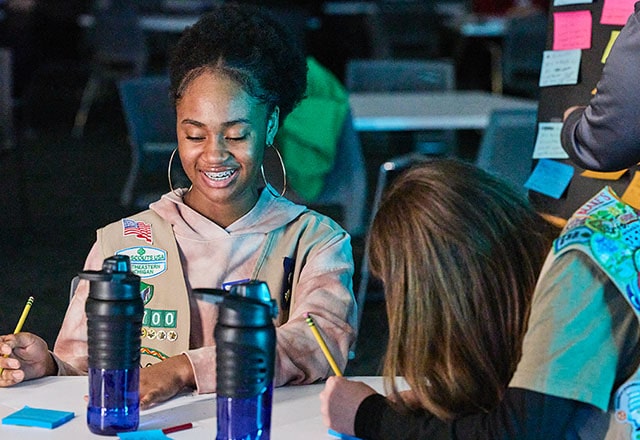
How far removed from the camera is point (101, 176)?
7.60 m

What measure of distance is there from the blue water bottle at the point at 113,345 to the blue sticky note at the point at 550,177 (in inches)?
72.4

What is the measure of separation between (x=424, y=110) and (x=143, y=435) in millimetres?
3660

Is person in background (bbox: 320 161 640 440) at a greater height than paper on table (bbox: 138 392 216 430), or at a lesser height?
greater

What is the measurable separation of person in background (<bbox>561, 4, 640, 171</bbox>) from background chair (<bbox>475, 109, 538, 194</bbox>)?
4.88ft

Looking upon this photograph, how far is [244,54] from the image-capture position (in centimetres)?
208

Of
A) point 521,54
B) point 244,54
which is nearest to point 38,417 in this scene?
point 244,54

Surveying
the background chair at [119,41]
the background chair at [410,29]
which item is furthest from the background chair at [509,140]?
the background chair at [410,29]

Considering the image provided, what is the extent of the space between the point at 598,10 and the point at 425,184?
5.66 ft

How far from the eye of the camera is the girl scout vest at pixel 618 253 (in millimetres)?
1403

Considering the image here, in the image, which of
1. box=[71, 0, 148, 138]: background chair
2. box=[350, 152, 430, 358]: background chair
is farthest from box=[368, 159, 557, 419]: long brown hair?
box=[71, 0, 148, 138]: background chair

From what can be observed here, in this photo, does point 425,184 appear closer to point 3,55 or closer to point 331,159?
A: point 331,159

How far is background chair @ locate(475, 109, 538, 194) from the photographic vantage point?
421cm

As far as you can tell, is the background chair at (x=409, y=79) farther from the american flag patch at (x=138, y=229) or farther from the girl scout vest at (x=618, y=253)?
the girl scout vest at (x=618, y=253)

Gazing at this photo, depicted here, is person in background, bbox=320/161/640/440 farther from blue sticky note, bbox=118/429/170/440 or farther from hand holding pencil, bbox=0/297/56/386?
hand holding pencil, bbox=0/297/56/386
